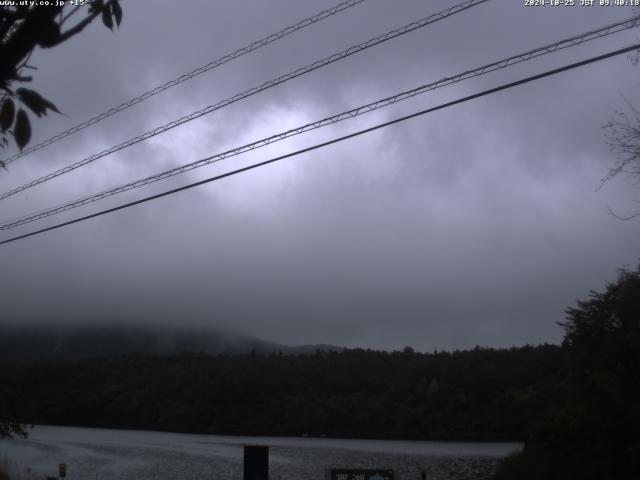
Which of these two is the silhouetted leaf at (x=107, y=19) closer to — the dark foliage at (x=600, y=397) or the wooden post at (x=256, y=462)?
the wooden post at (x=256, y=462)

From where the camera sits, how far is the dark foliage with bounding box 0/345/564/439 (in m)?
84.8

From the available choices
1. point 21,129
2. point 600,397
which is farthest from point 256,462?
point 600,397

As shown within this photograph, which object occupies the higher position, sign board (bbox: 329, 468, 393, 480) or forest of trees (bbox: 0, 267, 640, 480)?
forest of trees (bbox: 0, 267, 640, 480)

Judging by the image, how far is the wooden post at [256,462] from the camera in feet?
62.4

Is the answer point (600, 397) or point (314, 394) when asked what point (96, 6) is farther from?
point (314, 394)

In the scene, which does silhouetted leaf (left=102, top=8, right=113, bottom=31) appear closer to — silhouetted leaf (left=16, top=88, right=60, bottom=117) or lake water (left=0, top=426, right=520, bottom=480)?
silhouetted leaf (left=16, top=88, right=60, bottom=117)

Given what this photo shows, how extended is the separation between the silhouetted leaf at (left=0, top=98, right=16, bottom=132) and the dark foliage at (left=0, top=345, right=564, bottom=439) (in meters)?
77.2

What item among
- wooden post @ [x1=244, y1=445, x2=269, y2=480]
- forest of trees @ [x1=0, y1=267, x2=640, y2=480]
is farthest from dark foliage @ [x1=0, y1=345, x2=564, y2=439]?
wooden post @ [x1=244, y1=445, x2=269, y2=480]

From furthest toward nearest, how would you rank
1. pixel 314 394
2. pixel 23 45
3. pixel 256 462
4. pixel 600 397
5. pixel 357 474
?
pixel 314 394
pixel 600 397
pixel 256 462
pixel 357 474
pixel 23 45

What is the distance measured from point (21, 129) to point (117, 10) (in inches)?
39.2

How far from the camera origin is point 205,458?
64.2m

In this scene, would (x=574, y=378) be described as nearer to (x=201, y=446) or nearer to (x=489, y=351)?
(x=201, y=446)

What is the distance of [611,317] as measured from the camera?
32438 mm

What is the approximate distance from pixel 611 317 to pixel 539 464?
9550mm
